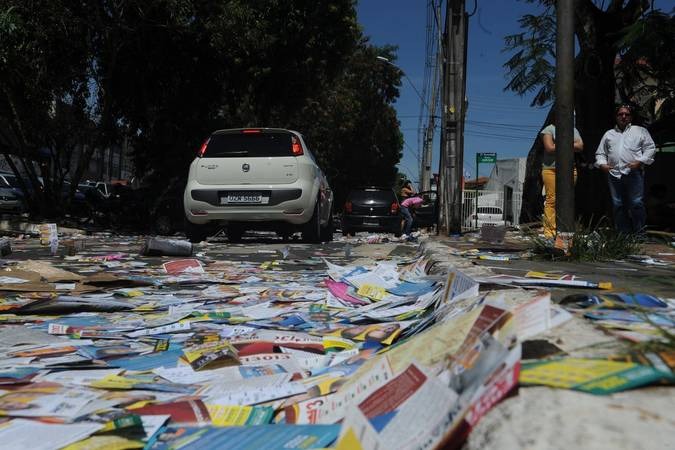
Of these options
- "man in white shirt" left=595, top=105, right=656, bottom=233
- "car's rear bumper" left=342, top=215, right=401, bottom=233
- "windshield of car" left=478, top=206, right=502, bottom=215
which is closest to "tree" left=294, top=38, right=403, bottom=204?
"windshield of car" left=478, top=206, right=502, bottom=215

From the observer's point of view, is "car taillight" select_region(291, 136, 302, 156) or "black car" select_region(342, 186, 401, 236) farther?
"black car" select_region(342, 186, 401, 236)

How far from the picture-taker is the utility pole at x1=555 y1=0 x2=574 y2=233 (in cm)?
610

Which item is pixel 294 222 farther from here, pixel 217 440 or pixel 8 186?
pixel 8 186

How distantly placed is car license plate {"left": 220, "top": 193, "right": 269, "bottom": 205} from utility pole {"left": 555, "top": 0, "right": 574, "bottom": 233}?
424 cm

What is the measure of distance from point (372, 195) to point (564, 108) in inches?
432

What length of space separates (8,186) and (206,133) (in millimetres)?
11133

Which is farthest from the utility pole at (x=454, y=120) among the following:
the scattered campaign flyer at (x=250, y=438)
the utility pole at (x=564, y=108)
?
the scattered campaign flyer at (x=250, y=438)

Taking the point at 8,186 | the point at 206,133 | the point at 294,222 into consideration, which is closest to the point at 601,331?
the point at 294,222

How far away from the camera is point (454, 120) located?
11.6 m

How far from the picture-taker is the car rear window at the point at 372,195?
→ 55.8 feet

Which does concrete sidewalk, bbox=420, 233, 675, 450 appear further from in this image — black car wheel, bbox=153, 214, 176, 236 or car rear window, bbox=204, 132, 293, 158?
black car wheel, bbox=153, 214, 176, 236

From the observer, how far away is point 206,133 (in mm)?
15500

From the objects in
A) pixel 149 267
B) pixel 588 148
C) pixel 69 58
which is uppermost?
pixel 69 58

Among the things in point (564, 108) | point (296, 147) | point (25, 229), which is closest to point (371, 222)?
point (296, 147)
